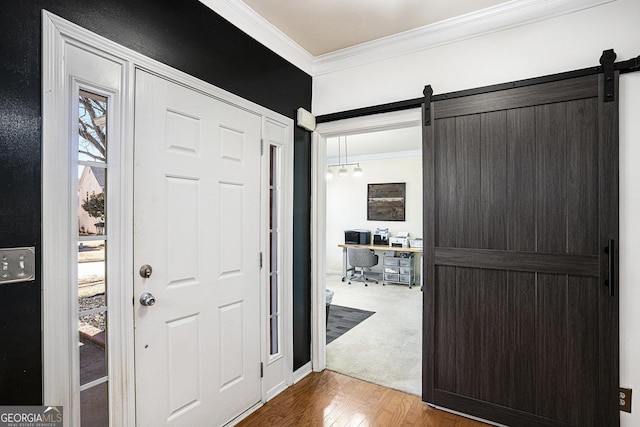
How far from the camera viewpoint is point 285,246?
8.53 feet

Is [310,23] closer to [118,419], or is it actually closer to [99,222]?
[99,222]

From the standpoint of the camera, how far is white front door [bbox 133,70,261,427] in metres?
1.65

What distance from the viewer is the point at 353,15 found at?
227 centimetres

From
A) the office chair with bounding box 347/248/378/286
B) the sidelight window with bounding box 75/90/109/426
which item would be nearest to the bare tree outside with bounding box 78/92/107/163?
the sidelight window with bounding box 75/90/109/426

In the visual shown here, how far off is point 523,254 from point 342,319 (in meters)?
2.77

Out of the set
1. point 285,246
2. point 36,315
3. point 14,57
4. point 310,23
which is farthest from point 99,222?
point 310,23

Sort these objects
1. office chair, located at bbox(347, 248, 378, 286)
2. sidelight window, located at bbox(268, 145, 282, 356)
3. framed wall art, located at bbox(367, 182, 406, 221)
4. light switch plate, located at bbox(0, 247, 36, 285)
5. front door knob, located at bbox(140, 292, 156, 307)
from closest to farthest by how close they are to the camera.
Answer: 1. light switch plate, located at bbox(0, 247, 36, 285)
2. front door knob, located at bbox(140, 292, 156, 307)
3. sidelight window, located at bbox(268, 145, 282, 356)
4. office chair, located at bbox(347, 248, 378, 286)
5. framed wall art, located at bbox(367, 182, 406, 221)

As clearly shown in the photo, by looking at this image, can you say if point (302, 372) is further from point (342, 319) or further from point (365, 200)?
point (365, 200)

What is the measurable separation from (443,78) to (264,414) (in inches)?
105

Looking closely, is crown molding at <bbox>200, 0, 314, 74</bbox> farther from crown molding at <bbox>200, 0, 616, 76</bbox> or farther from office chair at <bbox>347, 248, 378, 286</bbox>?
office chair at <bbox>347, 248, 378, 286</bbox>

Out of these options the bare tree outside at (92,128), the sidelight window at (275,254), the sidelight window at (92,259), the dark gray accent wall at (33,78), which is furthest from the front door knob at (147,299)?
the sidelight window at (275,254)

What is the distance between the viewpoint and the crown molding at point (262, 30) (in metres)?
2.06

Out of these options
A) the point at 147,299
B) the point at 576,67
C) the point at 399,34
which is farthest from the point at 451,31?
the point at 147,299

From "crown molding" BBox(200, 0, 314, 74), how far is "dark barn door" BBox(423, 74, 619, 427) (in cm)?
115
